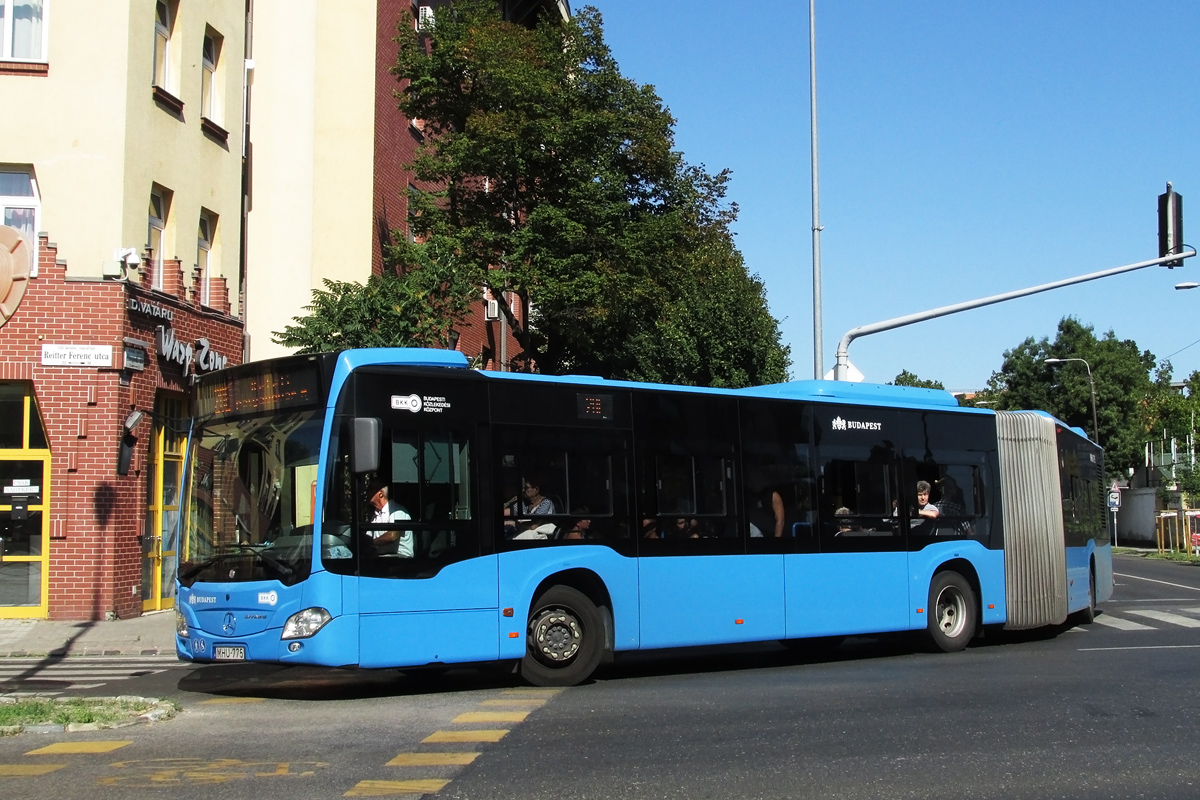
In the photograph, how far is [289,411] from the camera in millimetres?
10859

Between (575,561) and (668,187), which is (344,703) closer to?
(575,561)

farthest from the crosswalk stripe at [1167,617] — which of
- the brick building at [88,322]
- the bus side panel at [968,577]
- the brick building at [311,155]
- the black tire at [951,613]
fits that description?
the brick building at [88,322]

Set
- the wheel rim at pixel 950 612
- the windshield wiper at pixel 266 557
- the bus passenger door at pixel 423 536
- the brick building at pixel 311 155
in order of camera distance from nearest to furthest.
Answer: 1. the windshield wiper at pixel 266 557
2. the bus passenger door at pixel 423 536
3. the wheel rim at pixel 950 612
4. the brick building at pixel 311 155

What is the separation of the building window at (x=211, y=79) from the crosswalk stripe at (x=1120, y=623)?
1633cm

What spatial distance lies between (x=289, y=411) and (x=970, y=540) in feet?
28.1

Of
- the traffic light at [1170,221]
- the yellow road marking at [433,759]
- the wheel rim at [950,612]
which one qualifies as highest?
the traffic light at [1170,221]

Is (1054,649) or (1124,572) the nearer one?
(1054,649)

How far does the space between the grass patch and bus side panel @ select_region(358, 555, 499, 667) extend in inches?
68.2

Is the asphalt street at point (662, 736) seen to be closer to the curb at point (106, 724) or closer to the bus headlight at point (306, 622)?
the curb at point (106, 724)

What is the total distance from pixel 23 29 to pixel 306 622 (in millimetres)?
12880

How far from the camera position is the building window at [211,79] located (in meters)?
22.5

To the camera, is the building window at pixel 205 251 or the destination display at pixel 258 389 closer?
the destination display at pixel 258 389

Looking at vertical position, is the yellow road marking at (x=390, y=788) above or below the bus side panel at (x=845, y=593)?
below

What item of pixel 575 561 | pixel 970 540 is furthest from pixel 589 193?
pixel 575 561
